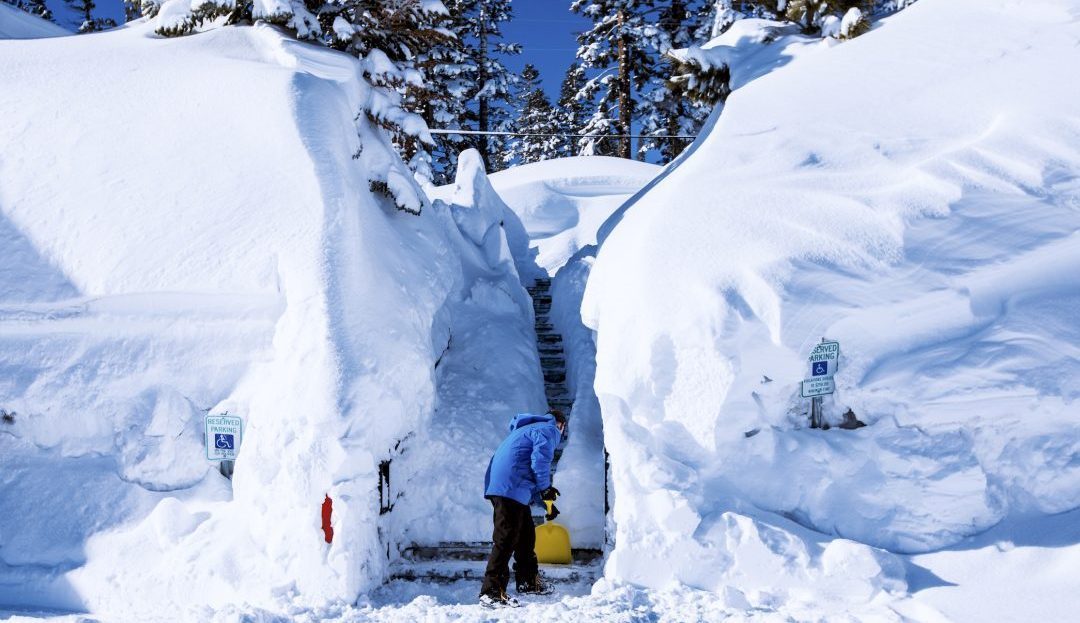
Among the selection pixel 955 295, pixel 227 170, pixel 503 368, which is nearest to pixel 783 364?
pixel 955 295

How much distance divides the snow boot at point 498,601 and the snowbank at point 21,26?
14644 mm

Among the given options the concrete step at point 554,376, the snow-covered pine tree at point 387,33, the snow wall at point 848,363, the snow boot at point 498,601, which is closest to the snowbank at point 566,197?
the snow-covered pine tree at point 387,33

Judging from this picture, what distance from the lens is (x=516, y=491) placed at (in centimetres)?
535

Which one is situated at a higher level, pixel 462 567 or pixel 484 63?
pixel 484 63

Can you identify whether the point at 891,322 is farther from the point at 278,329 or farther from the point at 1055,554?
the point at 278,329

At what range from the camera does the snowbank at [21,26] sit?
47.7 feet

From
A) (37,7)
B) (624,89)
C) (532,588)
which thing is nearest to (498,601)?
(532,588)

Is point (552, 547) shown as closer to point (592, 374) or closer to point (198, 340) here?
point (592, 374)

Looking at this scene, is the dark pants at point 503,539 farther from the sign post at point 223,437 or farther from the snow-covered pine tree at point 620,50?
the snow-covered pine tree at point 620,50

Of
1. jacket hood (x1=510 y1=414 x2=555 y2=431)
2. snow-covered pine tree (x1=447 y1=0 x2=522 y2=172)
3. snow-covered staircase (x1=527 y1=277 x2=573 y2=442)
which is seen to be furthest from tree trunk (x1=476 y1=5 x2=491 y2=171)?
jacket hood (x1=510 y1=414 x2=555 y2=431)

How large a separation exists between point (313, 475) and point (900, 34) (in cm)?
967

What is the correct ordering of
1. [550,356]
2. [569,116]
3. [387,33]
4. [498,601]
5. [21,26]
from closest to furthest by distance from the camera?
[498,601], [550,356], [387,33], [21,26], [569,116]

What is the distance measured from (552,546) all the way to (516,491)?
105 cm

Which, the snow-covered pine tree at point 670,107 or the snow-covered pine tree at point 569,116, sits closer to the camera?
the snow-covered pine tree at point 670,107
